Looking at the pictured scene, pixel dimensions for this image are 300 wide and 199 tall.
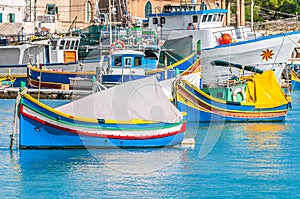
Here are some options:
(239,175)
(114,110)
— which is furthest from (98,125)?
(239,175)

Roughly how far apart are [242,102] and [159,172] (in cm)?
1542

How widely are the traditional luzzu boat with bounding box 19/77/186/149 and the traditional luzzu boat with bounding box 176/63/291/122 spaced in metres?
9.01

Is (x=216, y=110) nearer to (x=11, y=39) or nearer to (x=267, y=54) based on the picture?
(x=267, y=54)

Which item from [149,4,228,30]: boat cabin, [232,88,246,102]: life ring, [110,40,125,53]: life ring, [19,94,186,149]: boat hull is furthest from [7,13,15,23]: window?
[19,94,186,149]: boat hull

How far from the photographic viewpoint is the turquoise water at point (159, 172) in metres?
26.6

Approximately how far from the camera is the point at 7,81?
62562 millimetres

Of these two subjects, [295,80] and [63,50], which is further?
[295,80]

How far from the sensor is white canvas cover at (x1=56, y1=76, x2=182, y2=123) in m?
32.2

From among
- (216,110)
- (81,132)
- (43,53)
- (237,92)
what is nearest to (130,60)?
(237,92)

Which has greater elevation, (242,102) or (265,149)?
(242,102)

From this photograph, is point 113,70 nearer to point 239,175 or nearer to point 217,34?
point 217,34

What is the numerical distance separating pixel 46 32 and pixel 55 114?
3612 centimetres

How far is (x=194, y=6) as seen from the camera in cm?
6038

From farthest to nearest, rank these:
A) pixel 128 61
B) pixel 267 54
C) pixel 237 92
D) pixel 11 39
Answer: pixel 11 39
pixel 267 54
pixel 128 61
pixel 237 92
